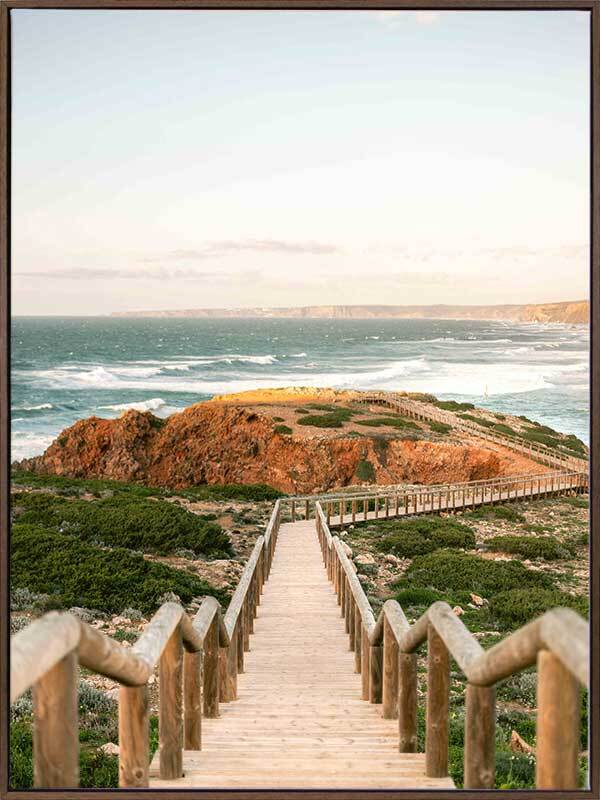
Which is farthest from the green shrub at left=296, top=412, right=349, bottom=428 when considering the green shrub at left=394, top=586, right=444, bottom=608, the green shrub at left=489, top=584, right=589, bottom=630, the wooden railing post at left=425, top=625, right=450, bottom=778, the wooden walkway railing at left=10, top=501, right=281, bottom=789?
the wooden railing post at left=425, top=625, right=450, bottom=778

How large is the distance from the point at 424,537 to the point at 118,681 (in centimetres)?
1320

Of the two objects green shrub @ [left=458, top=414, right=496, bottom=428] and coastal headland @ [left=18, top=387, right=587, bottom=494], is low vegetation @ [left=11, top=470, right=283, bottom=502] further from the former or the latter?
green shrub @ [left=458, top=414, right=496, bottom=428]

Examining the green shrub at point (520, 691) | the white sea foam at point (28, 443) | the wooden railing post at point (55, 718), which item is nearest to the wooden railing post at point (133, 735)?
the wooden railing post at point (55, 718)

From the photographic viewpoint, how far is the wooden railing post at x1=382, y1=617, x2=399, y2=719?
343 centimetres

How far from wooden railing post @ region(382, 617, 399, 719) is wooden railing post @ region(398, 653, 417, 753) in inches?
22.7

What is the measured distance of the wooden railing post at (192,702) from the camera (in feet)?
9.29

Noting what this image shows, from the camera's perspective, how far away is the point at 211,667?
3.46 meters

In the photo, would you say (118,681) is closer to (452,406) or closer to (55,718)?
(55,718)

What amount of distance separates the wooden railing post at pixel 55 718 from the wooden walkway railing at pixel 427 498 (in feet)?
40.1

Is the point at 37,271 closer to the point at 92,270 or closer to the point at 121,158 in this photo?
the point at 92,270

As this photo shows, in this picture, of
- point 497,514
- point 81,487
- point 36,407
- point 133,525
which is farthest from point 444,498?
point 36,407

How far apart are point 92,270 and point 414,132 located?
1031 inches

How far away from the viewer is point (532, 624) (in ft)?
5.21

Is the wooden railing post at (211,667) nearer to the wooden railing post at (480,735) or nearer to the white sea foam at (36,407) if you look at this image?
the wooden railing post at (480,735)
